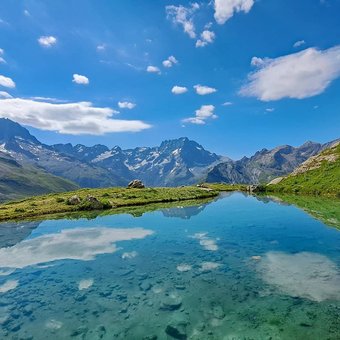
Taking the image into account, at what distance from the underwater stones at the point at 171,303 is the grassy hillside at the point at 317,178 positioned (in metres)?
96.1

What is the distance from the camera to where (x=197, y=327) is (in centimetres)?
2208

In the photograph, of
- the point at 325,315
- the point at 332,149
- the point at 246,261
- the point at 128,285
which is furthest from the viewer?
the point at 332,149

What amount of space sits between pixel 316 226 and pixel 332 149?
396 ft

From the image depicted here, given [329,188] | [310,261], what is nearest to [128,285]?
[310,261]

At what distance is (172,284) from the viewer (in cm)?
3050

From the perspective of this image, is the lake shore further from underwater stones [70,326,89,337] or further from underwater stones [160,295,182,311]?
underwater stones [70,326,89,337]

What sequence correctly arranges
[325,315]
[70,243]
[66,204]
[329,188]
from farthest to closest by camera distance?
[329,188] < [66,204] < [70,243] < [325,315]

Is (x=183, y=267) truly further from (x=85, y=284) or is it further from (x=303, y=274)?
(x=303, y=274)

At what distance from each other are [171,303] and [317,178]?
124 m

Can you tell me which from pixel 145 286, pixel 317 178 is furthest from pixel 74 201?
pixel 317 178

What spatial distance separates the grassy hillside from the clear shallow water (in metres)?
70.7

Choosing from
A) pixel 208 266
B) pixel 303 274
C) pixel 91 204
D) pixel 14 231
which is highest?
pixel 91 204

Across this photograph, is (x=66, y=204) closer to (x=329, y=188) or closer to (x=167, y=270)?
(x=167, y=270)

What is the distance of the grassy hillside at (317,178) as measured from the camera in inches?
4677
